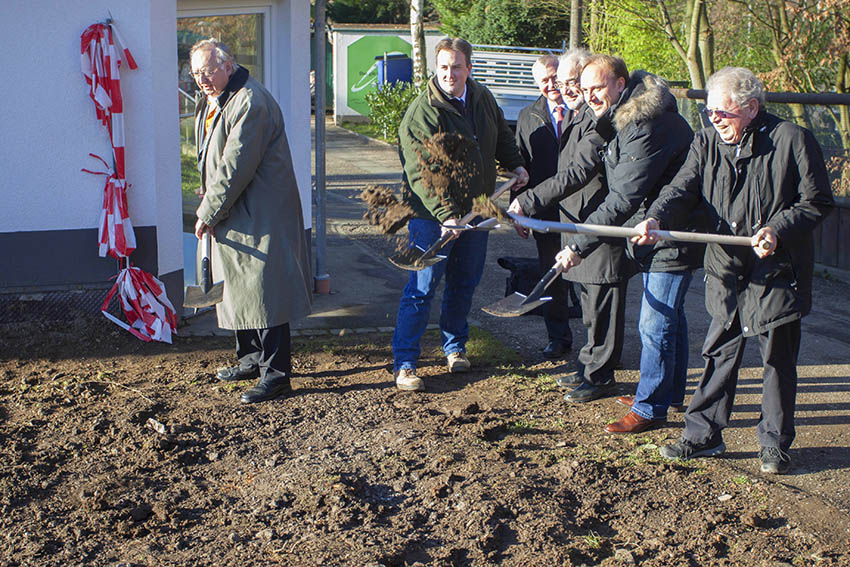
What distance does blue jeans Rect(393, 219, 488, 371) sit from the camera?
542cm

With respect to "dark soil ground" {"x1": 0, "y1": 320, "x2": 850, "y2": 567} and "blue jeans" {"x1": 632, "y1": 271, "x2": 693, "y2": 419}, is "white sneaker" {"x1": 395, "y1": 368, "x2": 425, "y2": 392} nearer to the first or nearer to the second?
"dark soil ground" {"x1": 0, "y1": 320, "x2": 850, "y2": 567}

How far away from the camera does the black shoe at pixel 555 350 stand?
242 inches

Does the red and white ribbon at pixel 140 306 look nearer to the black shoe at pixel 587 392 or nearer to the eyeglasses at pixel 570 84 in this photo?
the black shoe at pixel 587 392

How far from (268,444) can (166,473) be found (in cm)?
56

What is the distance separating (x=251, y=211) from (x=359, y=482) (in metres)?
1.73

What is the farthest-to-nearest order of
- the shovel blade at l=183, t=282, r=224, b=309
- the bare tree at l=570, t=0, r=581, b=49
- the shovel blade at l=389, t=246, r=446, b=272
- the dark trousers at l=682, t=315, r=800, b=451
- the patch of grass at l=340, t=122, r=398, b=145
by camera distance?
the patch of grass at l=340, t=122, r=398, b=145 < the bare tree at l=570, t=0, r=581, b=49 < the shovel blade at l=183, t=282, r=224, b=309 < the shovel blade at l=389, t=246, r=446, b=272 < the dark trousers at l=682, t=315, r=800, b=451

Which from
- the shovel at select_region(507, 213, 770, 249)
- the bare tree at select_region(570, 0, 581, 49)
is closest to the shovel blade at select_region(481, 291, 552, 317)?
the shovel at select_region(507, 213, 770, 249)

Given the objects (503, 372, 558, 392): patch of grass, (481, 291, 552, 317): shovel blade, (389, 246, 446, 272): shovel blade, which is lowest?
(503, 372, 558, 392): patch of grass

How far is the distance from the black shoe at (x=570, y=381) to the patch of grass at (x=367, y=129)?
1537cm

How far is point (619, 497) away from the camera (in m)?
4.13

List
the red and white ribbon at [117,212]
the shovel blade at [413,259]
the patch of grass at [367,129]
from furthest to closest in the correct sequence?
the patch of grass at [367,129], the red and white ribbon at [117,212], the shovel blade at [413,259]

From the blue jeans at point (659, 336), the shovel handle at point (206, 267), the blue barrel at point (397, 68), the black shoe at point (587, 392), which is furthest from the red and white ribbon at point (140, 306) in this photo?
the blue barrel at point (397, 68)

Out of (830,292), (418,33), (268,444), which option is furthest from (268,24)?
(418,33)

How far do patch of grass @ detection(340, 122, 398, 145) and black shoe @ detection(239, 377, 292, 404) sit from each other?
50.9 ft
